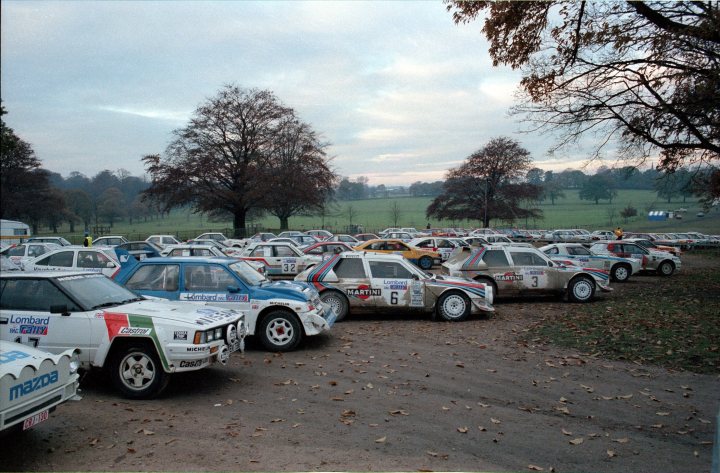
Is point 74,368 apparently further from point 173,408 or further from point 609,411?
point 609,411

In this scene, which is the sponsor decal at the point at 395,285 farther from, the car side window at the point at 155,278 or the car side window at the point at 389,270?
the car side window at the point at 155,278

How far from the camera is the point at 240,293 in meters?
8.78

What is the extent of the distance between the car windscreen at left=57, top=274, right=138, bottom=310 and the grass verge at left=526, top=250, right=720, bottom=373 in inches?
290

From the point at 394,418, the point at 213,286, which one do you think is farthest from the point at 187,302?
the point at 394,418

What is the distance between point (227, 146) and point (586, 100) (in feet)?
139

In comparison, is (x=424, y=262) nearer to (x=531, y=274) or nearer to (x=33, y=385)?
(x=531, y=274)

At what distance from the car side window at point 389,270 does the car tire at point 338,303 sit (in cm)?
89

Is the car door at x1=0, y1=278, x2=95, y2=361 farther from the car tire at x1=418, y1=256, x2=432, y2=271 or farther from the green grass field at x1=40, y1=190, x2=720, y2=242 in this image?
the green grass field at x1=40, y1=190, x2=720, y2=242

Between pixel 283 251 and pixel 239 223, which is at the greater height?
pixel 239 223

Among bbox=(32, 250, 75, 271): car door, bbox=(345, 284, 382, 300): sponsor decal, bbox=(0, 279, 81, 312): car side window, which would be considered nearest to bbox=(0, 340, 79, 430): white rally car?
bbox=(0, 279, 81, 312): car side window

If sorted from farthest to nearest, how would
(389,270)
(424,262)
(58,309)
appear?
1. (424,262)
2. (389,270)
3. (58,309)

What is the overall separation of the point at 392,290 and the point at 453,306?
1446mm

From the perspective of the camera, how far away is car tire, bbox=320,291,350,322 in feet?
38.3

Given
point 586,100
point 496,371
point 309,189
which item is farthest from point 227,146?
point 496,371
